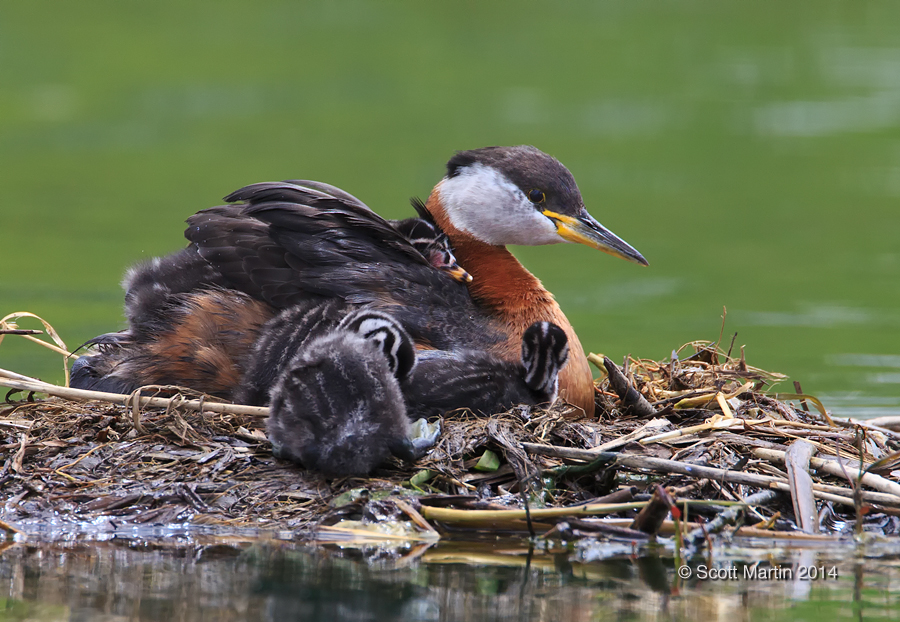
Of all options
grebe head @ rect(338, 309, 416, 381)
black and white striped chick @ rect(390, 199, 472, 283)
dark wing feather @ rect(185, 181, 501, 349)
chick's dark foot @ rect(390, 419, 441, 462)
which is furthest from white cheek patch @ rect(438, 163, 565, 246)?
chick's dark foot @ rect(390, 419, 441, 462)

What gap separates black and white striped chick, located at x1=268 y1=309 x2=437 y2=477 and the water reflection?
44cm

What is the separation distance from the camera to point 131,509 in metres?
5.18

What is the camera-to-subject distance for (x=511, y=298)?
639cm

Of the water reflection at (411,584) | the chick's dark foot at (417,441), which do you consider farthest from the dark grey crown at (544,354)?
the water reflection at (411,584)

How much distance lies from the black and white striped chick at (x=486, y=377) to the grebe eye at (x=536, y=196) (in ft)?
3.16

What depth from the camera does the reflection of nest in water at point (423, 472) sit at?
5141 mm

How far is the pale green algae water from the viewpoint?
4.56 m

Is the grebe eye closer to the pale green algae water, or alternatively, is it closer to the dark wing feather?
the dark wing feather

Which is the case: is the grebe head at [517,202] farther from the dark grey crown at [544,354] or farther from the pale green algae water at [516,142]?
the pale green algae water at [516,142]

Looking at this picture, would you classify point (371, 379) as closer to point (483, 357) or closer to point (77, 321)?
point (483, 357)

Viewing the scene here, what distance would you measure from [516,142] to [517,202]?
321 inches

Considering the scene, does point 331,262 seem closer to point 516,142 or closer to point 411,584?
point 411,584

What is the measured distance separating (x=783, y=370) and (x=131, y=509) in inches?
193

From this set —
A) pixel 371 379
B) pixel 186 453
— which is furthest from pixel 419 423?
pixel 186 453
